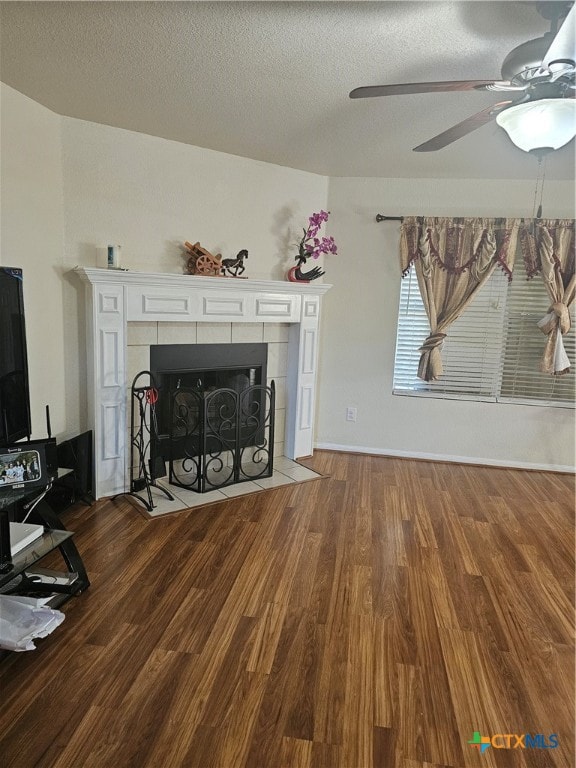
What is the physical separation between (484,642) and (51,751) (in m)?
1.66

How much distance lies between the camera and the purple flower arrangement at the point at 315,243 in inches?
150

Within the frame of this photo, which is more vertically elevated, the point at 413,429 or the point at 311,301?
the point at 311,301

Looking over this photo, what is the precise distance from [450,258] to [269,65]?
7.43ft

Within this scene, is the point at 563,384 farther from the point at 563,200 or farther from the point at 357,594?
the point at 357,594

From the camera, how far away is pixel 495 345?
4.08 metres

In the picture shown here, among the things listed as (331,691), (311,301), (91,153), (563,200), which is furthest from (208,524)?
(563,200)

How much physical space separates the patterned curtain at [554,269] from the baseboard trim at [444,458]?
873mm

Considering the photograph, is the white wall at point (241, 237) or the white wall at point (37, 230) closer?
the white wall at point (37, 230)

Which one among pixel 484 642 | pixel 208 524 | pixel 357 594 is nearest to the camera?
pixel 484 642

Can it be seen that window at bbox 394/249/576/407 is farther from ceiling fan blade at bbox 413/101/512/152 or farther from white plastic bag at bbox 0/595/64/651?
white plastic bag at bbox 0/595/64/651

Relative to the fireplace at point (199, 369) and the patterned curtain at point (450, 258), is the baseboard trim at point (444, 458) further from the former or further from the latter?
the fireplace at point (199, 369)

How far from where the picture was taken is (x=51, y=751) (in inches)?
57.7

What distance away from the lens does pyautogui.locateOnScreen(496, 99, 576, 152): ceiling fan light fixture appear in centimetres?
164

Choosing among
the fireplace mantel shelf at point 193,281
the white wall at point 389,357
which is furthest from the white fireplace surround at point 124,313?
the white wall at point 389,357
